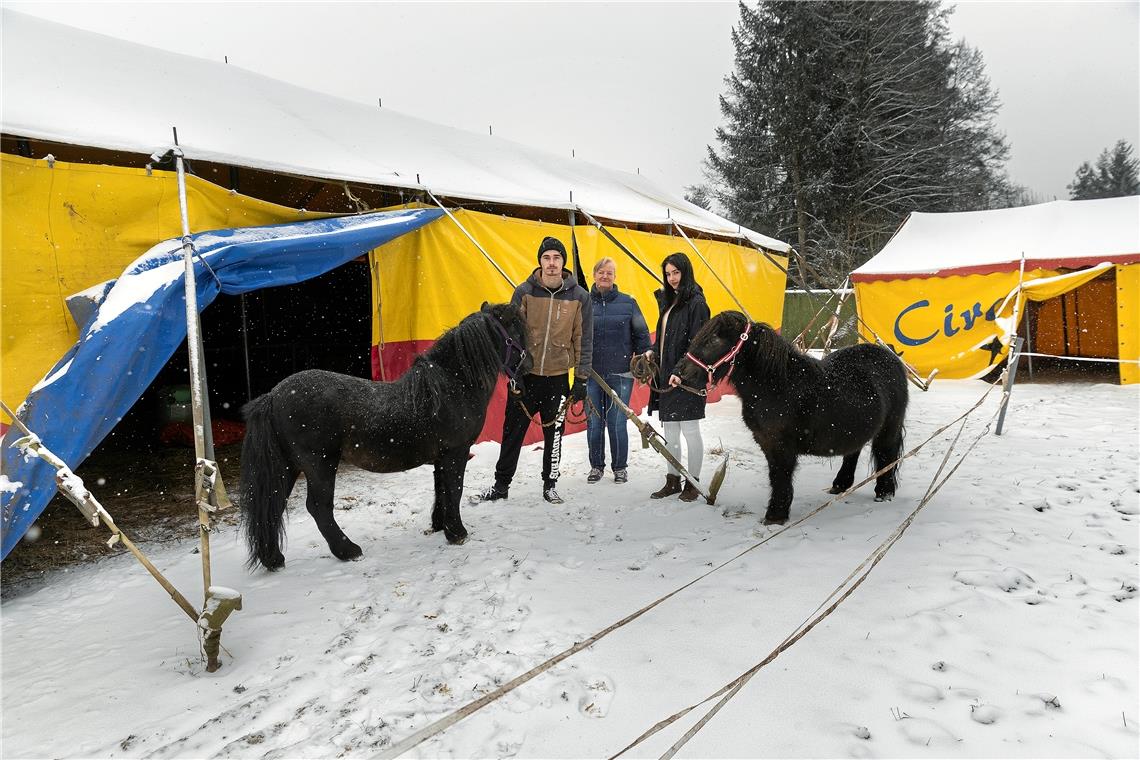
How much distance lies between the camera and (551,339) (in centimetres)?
390

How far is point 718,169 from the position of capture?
22047 millimetres

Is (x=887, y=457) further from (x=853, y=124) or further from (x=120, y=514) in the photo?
(x=853, y=124)

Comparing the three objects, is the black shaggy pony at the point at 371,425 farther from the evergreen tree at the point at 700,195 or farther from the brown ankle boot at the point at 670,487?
the evergreen tree at the point at 700,195

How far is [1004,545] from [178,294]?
480 centimetres

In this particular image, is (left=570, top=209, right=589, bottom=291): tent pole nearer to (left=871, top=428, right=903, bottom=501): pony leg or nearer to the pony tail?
(left=871, top=428, right=903, bottom=501): pony leg

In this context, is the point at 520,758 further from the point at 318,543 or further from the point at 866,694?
the point at 318,543

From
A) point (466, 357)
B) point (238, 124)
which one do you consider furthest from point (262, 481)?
point (238, 124)

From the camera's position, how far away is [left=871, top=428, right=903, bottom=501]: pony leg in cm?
386

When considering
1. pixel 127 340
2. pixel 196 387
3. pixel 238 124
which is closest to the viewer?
pixel 196 387

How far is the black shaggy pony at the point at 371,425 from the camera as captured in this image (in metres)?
2.87

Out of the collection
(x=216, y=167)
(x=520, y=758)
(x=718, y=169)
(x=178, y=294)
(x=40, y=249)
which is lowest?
(x=520, y=758)

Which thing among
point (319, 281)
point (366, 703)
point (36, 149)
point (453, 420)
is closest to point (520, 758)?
point (366, 703)

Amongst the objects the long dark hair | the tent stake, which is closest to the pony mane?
the long dark hair

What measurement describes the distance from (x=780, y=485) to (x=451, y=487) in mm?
A: 2066
